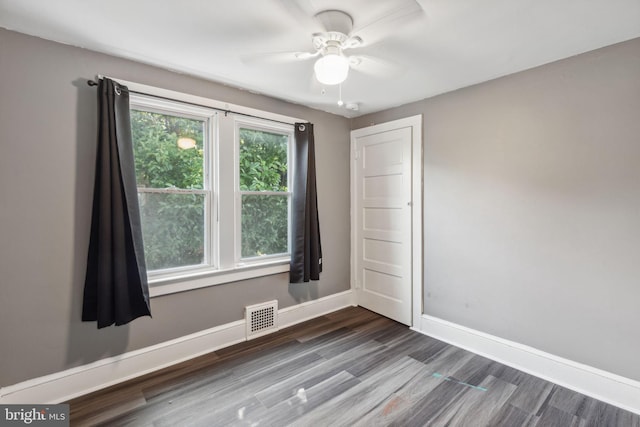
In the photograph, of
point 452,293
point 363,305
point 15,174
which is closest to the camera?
point 15,174

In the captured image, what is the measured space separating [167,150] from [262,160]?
0.86 meters

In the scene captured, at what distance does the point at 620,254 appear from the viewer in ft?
6.31

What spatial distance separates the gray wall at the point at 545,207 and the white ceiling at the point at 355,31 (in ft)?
0.84

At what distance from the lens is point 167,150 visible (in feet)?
7.87

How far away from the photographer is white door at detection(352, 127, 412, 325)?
311 centimetres

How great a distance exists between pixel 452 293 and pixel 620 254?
3.94 feet

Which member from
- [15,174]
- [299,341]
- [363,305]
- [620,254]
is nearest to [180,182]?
[15,174]

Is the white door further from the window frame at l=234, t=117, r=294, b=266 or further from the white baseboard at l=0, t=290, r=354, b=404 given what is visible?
the white baseboard at l=0, t=290, r=354, b=404

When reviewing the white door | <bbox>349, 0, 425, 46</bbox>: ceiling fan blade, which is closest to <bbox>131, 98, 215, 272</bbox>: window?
<bbox>349, 0, 425, 46</bbox>: ceiling fan blade

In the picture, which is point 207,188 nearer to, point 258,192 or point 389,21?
point 258,192

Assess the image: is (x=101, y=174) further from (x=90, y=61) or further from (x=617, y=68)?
(x=617, y=68)

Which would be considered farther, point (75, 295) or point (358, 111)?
point (358, 111)

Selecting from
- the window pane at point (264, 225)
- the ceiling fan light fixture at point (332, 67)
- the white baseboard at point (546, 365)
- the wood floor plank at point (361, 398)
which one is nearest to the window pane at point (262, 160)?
the window pane at point (264, 225)

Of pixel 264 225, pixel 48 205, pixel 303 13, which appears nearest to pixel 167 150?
pixel 48 205
